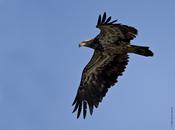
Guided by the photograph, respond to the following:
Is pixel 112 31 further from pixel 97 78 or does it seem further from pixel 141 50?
→ pixel 97 78

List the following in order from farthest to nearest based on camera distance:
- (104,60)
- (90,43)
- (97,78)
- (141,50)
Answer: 1. (97,78)
2. (104,60)
3. (90,43)
4. (141,50)

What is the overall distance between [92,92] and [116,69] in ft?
5.67

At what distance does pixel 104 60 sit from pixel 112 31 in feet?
7.66

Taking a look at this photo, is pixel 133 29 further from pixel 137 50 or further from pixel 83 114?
pixel 83 114

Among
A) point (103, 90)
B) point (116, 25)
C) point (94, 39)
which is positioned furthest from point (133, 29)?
point (103, 90)

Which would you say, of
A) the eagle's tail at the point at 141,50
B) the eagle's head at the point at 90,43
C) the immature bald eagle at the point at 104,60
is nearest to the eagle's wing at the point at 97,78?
the immature bald eagle at the point at 104,60

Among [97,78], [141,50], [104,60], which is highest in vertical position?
[104,60]

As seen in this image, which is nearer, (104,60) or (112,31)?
(112,31)

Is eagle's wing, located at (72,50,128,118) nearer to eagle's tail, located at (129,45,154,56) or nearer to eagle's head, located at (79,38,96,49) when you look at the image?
eagle's head, located at (79,38,96,49)

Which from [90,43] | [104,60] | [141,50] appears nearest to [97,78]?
[104,60]

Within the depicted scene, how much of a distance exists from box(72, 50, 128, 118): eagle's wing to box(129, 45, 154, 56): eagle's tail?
4.38ft

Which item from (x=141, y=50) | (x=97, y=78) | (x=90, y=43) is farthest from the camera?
(x=97, y=78)

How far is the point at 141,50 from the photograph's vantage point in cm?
2059

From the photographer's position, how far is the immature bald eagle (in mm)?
20812
